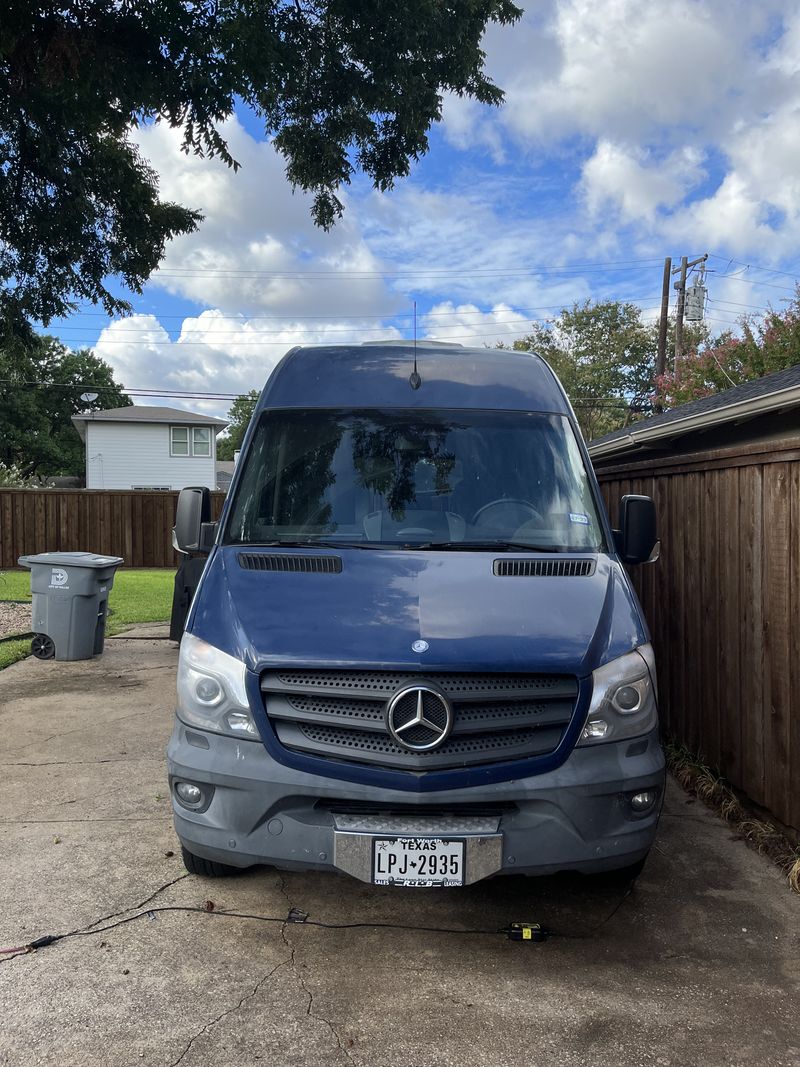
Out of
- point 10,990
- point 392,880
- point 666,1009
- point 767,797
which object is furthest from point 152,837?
point 767,797

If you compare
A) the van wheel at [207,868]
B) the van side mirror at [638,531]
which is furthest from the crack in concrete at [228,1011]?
the van side mirror at [638,531]

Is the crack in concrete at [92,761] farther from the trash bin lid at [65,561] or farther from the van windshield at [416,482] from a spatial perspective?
the trash bin lid at [65,561]

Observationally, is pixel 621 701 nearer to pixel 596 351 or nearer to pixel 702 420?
pixel 702 420

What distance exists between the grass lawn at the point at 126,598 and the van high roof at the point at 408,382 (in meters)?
5.95

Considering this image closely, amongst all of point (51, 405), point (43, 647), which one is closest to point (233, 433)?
point (51, 405)

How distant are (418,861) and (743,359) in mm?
19921

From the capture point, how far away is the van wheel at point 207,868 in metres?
3.88

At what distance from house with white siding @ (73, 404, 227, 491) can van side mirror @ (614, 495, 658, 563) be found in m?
37.3

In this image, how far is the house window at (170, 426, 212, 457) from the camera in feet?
135

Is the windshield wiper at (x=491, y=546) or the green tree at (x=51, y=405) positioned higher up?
the green tree at (x=51, y=405)

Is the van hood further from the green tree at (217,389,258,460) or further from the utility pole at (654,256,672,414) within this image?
the green tree at (217,389,258,460)

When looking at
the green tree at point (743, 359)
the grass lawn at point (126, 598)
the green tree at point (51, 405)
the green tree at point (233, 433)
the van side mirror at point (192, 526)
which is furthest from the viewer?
the green tree at point (233, 433)

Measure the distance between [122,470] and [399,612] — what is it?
39.8 meters

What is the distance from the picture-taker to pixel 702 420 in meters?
9.05
